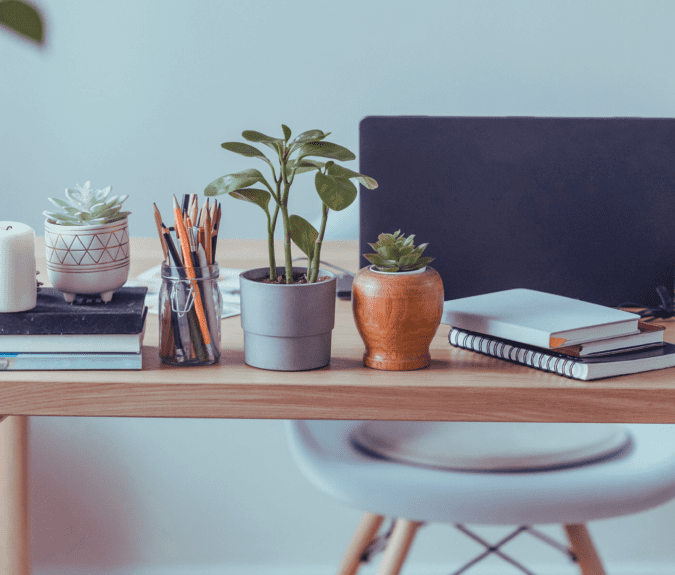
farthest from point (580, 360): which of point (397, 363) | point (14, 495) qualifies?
point (14, 495)

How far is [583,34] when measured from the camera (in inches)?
83.4

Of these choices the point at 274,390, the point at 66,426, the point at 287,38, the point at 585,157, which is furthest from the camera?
the point at 287,38

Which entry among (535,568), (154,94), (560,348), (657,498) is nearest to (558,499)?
(657,498)

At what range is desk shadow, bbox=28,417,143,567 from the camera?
196 centimetres

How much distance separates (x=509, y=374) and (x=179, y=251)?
368mm

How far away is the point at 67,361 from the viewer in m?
0.78

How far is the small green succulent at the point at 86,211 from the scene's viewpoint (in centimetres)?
82

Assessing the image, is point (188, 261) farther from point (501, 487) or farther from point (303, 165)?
point (501, 487)

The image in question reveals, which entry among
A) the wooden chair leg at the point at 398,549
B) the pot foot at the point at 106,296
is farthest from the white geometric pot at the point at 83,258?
the wooden chair leg at the point at 398,549

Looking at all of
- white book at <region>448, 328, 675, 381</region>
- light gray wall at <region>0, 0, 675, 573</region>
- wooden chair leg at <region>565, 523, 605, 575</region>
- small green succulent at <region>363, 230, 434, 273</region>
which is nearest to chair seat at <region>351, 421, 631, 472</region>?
wooden chair leg at <region>565, 523, 605, 575</region>

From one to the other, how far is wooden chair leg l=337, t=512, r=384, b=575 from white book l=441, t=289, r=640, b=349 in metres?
0.65

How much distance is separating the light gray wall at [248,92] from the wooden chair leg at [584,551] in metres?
0.80

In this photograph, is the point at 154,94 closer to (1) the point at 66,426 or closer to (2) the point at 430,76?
(2) the point at 430,76

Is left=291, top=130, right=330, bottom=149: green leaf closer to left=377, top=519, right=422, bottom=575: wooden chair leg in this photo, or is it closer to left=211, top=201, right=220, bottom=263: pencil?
left=211, top=201, right=220, bottom=263: pencil
